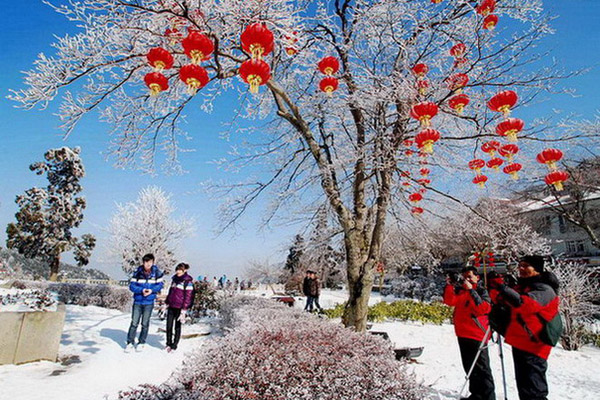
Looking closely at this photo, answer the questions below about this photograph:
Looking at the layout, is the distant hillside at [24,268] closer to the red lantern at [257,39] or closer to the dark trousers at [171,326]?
the dark trousers at [171,326]

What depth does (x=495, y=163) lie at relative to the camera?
568cm

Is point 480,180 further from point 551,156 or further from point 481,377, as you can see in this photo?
point 481,377

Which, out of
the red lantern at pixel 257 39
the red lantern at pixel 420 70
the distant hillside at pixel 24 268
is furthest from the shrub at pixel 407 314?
the distant hillside at pixel 24 268

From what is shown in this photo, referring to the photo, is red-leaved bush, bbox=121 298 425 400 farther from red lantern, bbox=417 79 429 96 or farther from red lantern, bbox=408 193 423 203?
red lantern, bbox=417 79 429 96

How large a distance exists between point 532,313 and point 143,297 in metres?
6.10

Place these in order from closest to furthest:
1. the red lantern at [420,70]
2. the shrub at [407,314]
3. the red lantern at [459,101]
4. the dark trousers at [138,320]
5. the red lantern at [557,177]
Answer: the red lantern at [459,101] → the red lantern at [420,70] → the red lantern at [557,177] → the dark trousers at [138,320] → the shrub at [407,314]

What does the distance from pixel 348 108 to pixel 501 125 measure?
2637mm

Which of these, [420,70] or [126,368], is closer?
[126,368]

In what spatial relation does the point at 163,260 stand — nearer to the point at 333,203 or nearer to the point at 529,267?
the point at 333,203

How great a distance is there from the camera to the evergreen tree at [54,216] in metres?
23.2

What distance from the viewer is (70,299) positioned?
13492mm

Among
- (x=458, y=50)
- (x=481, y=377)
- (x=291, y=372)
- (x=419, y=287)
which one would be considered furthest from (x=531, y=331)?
(x=419, y=287)

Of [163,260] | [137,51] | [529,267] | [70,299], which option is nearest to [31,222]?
[163,260]

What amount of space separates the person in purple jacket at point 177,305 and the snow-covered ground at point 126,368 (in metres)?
0.29
